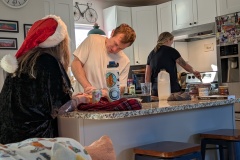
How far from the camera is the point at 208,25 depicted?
5.02 meters

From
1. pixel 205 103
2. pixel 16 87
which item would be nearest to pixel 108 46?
pixel 205 103

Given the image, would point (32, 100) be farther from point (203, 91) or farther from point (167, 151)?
point (203, 91)

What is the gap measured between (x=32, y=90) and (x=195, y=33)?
12.7ft

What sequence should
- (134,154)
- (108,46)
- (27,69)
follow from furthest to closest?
(108,46)
(134,154)
(27,69)

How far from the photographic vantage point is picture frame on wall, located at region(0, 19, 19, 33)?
401 cm

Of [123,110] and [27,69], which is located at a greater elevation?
[27,69]

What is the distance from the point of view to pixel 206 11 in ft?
17.0

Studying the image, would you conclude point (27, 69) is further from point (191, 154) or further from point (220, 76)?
point (220, 76)

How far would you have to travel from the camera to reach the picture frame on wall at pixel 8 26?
401 centimetres

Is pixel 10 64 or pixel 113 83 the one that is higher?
pixel 10 64

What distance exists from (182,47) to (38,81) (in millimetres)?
4251

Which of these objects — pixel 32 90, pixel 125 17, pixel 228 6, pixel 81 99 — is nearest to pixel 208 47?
pixel 228 6

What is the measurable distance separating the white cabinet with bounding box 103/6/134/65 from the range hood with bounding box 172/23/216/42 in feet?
3.03

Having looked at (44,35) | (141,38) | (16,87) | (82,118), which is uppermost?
(141,38)
